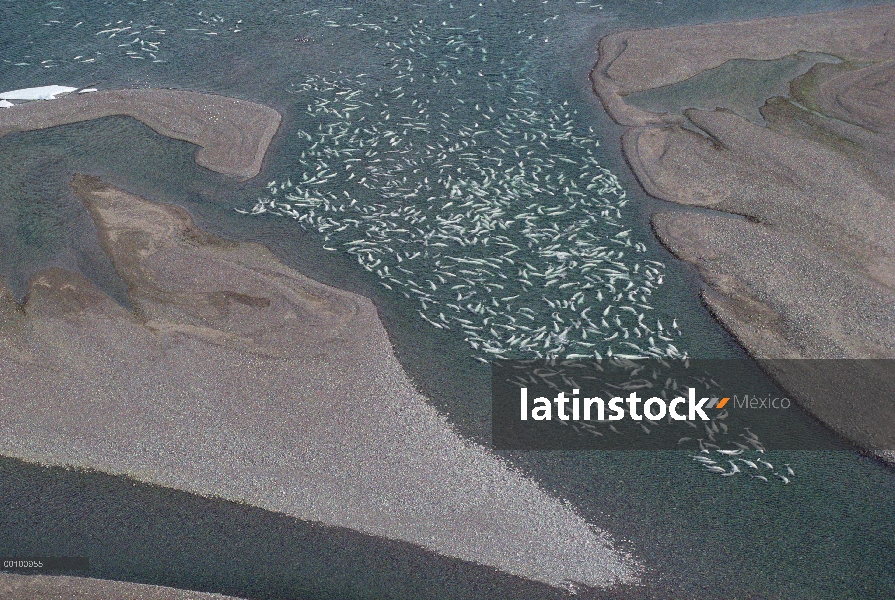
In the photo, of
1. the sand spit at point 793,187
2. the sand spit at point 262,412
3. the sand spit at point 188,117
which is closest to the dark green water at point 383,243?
the sand spit at point 262,412

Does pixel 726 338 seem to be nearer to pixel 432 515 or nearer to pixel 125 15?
pixel 432 515

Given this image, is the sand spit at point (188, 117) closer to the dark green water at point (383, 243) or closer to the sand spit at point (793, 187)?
the dark green water at point (383, 243)

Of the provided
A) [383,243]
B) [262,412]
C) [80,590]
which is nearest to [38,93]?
[383,243]

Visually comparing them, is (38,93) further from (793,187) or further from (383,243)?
(793,187)

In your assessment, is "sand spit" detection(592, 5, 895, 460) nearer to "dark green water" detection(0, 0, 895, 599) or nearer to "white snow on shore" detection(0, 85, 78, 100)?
"dark green water" detection(0, 0, 895, 599)

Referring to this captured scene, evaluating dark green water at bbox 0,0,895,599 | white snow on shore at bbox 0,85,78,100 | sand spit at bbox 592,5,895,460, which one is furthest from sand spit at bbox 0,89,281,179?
sand spit at bbox 592,5,895,460

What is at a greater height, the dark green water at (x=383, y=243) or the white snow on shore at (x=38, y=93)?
the white snow on shore at (x=38, y=93)

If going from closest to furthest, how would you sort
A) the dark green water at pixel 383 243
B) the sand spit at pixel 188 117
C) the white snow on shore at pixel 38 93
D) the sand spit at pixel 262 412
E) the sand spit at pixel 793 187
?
the dark green water at pixel 383 243 < the sand spit at pixel 262 412 < the sand spit at pixel 793 187 < the sand spit at pixel 188 117 < the white snow on shore at pixel 38 93
